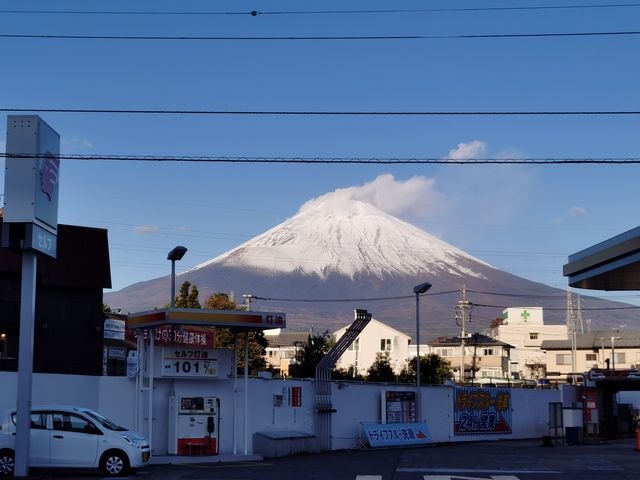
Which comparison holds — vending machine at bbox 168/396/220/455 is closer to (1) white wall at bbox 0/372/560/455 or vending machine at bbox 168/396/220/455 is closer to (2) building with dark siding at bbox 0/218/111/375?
(1) white wall at bbox 0/372/560/455

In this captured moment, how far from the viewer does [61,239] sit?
3703 cm

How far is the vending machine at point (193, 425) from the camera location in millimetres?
30422

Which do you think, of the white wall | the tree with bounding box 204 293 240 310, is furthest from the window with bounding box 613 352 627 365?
the white wall

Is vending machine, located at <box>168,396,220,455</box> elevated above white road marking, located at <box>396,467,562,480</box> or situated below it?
above

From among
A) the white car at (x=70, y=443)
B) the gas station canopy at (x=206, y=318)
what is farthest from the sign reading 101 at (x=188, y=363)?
the white car at (x=70, y=443)

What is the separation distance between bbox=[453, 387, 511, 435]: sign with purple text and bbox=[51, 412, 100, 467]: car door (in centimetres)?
2428

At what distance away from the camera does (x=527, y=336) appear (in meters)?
158

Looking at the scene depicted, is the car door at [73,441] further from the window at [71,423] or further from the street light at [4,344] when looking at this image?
the street light at [4,344]

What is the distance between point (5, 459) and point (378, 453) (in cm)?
1501


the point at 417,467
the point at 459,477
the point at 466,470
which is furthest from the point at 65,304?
the point at 459,477

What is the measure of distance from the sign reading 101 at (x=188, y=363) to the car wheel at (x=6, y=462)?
295 inches

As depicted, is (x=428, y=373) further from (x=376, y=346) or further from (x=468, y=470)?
(x=376, y=346)

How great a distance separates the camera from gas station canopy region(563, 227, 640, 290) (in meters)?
22.9

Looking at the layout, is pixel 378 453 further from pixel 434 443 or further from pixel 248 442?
pixel 434 443
